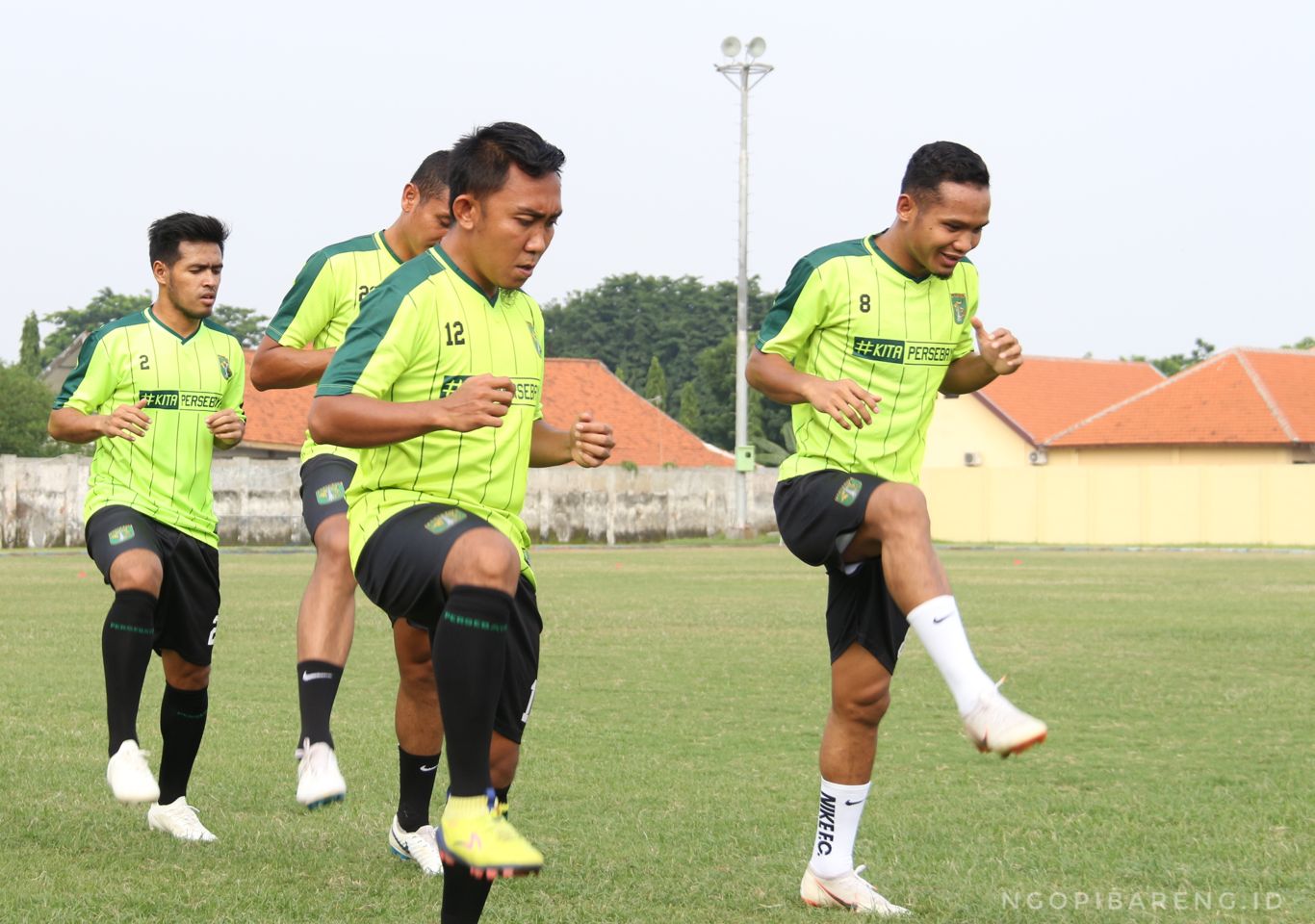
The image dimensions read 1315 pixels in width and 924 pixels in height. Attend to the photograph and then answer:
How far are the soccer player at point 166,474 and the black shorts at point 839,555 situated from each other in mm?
2458

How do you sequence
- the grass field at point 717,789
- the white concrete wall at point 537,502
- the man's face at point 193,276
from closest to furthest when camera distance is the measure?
1. the grass field at point 717,789
2. the man's face at point 193,276
3. the white concrete wall at point 537,502

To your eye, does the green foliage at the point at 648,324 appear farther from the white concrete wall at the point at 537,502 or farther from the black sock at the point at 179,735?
the black sock at the point at 179,735

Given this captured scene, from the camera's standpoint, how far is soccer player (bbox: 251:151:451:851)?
5.85m

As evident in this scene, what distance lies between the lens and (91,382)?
279 inches

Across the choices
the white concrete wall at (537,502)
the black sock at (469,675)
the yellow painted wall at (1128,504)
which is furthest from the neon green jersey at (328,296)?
the yellow painted wall at (1128,504)

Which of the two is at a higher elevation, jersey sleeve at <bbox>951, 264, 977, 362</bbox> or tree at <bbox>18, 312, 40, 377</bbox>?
tree at <bbox>18, 312, 40, 377</bbox>

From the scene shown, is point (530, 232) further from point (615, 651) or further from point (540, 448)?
point (615, 651)

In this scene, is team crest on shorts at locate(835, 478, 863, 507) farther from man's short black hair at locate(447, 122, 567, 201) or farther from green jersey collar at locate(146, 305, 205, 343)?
green jersey collar at locate(146, 305, 205, 343)

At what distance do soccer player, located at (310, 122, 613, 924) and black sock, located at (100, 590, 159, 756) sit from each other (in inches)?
81.2

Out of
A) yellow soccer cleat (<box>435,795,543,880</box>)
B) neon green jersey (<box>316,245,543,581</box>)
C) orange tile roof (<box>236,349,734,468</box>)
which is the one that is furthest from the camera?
orange tile roof (<box>236,349,734,468</box>)

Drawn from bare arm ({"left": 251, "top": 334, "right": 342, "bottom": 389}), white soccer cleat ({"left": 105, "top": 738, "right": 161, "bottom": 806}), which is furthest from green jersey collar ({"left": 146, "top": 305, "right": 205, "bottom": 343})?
white soccer cleat ({"left": 105, "top": 738, "right": 161, "bottom": 806})

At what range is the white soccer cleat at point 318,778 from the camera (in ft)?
17.2

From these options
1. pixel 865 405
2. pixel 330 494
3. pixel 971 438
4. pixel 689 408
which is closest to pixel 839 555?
pixel 865 405

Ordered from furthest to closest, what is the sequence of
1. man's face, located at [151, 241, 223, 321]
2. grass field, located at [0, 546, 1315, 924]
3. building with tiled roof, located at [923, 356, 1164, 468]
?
building with tiled roof, located at [923, 356, 1164, 468] < man's face, located at [151, 241, 223, 321] < grass field, located at [0, 546, 1315, 924]
